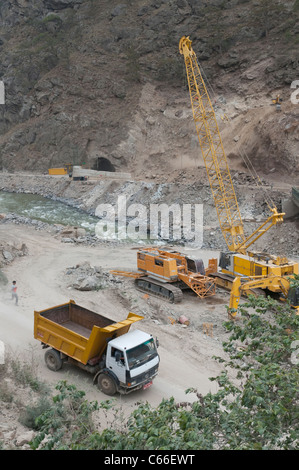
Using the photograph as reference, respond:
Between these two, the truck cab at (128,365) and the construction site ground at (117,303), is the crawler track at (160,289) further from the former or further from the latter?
the truck cab at (128,365)

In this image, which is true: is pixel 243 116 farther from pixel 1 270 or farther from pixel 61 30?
pixel 61 30

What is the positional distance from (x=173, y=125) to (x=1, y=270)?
30.8m

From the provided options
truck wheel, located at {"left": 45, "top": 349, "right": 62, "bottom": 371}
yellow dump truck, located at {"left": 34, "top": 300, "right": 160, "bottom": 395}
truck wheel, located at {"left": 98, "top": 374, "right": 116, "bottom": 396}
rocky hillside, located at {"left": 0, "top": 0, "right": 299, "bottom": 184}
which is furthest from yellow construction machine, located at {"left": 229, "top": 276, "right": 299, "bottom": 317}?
rocky hillside, located at {"left": 0, "top": 0, "right": 299, "bottom": 184}

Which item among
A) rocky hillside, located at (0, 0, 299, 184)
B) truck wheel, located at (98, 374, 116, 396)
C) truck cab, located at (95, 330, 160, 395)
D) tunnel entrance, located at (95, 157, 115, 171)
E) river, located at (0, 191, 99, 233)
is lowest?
truck wheel, located at (98, 374, 116, 396)

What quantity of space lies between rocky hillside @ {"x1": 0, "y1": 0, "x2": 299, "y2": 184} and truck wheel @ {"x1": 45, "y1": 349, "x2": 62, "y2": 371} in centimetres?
2530

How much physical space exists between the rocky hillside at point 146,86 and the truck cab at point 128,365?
24774mm

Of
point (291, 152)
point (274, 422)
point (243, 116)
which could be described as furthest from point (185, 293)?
point (243, 116)

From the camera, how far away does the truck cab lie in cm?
972

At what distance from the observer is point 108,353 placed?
998 cm

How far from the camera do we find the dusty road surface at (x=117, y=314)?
1084cm

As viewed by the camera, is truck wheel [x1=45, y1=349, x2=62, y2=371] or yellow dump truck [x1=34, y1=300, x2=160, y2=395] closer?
yellow dump truck [x1=34, y1=300, x2=160, y2=395]

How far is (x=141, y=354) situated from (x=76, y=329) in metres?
2.95

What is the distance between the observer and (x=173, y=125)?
45.1 m

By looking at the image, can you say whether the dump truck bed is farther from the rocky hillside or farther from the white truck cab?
the rocky hillside
